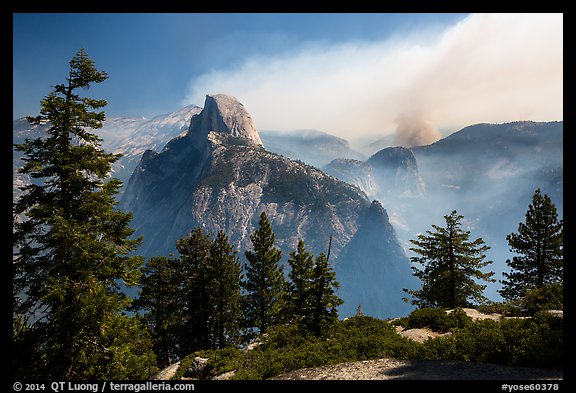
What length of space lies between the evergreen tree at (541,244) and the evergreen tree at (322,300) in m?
18.8

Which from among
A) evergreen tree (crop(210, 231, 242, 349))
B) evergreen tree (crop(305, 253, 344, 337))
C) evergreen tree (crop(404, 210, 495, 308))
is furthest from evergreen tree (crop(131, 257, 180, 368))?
evergreen tree (crop(404, 210, 495, 308))

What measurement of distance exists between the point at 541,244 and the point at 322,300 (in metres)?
23.1

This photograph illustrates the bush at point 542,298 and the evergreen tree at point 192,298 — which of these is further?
the evergreen tree at point 192,298

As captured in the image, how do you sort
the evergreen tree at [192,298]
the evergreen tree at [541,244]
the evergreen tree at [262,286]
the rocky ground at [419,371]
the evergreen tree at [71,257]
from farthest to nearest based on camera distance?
1. the evergreen tree at [262,286]
2. the evergreen tree at [192,298]
3. the evergreen tree at [541,244]
4. the evergreen tree at [71,257]
5. the rocky ground at [419,371]

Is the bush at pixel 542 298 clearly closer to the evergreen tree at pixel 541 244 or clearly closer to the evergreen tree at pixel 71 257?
the evergreen tree at pixel 541 244

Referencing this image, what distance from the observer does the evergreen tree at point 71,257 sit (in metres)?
9.60

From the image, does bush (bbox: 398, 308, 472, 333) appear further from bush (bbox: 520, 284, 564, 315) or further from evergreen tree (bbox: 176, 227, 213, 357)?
evergreen tree (bbox: 176, 227, 213, 357)

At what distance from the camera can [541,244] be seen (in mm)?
27547

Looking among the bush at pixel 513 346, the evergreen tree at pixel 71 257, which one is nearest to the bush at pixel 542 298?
the bush at pixel 513 346

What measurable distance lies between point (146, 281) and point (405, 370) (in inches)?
1064

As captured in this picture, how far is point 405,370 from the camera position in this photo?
813 centimetres

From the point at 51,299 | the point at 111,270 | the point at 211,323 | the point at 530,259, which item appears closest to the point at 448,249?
the point at 530,259

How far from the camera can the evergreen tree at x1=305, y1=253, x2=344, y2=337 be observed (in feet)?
63.1

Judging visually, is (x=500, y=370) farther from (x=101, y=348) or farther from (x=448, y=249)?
(x=448, y=249)
